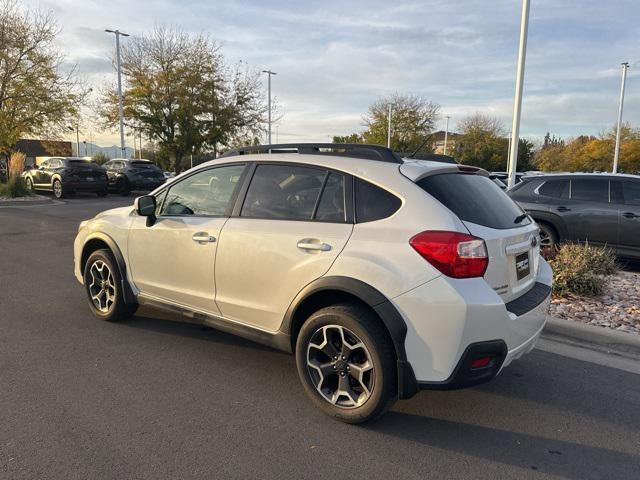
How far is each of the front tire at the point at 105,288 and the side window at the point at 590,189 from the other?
22.8 ft

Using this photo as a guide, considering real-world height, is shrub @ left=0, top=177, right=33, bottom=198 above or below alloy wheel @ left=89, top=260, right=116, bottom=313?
above

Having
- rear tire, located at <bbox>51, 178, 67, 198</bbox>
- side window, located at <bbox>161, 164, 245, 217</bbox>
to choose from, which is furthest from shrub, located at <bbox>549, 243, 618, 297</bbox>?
rear tire, located at <bbox>51, 178, 67, 198</bbox>

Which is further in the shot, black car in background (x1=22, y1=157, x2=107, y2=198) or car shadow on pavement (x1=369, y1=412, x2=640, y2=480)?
black car in background (x1=22, y1=157, x2=107, y2=198)

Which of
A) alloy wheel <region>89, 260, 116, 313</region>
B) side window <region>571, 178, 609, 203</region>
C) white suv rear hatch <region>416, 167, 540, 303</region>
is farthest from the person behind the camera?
side window <region>571, 178, 609, 203</region>

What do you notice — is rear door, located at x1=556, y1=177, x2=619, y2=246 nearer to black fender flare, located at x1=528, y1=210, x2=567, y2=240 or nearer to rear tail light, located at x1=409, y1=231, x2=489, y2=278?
black fender flare, located at x1=528, y1=210, x2=567, y2=240

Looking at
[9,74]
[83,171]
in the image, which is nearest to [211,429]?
[83,171]

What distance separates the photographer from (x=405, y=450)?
2873 mm

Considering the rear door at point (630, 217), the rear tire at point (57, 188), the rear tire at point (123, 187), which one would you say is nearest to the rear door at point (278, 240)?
Result: the rear door at point (630, 217)

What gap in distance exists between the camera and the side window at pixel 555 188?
27.0 ft

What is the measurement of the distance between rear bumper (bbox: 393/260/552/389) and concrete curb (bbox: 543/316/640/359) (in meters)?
2.19

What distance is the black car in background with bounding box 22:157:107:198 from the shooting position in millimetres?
19016

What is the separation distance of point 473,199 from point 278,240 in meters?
1.31

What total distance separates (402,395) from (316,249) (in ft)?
3.36

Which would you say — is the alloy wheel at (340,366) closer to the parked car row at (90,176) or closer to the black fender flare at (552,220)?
the black fender flare at (552,220)
